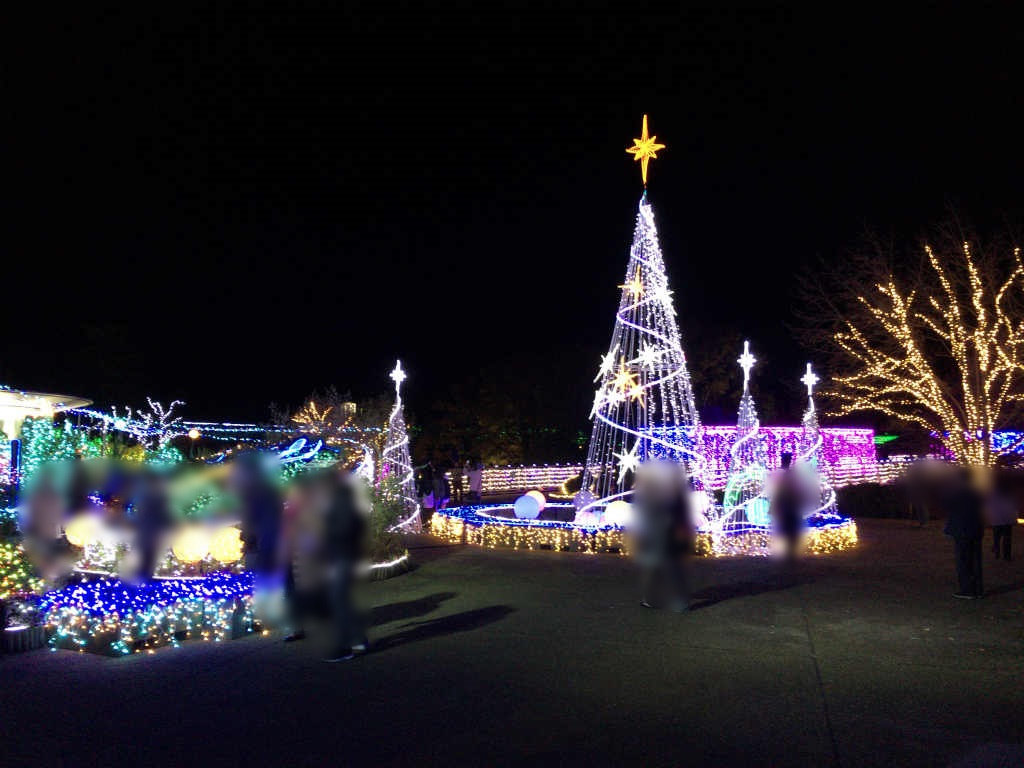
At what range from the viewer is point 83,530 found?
10398 millimetres

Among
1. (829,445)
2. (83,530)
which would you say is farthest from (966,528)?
(829,445)

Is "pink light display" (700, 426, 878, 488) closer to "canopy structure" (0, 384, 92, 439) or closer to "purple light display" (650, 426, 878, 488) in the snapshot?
"purple light display" (650, 426, 878, 488)

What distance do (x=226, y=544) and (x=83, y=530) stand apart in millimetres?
2302

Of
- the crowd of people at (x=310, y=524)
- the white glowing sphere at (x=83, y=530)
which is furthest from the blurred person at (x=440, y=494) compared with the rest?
the white glowing sphere at (x=83, y=530)

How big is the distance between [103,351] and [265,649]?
3775 cm

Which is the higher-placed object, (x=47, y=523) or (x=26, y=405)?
(x=26, y=405)

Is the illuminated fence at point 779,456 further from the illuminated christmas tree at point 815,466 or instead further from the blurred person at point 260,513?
the blurred person at point 260,513

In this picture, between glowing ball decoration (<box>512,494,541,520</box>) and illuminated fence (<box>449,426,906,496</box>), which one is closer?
glowing ball decoration (<box>512,494,541,520</box>)

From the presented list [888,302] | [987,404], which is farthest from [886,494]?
[888,302]

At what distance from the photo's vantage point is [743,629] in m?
8.35

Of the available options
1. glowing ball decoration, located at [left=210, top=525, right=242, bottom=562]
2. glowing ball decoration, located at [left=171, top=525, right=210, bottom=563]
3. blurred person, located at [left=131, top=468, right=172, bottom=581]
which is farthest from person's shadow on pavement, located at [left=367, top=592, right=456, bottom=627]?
blurred person, located at [left=131, top=468, right=172, bottom=581]

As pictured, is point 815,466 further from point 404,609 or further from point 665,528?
point 404,609

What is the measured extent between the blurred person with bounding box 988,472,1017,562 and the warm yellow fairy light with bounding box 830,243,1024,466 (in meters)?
10.1

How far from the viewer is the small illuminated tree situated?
73.2ft
